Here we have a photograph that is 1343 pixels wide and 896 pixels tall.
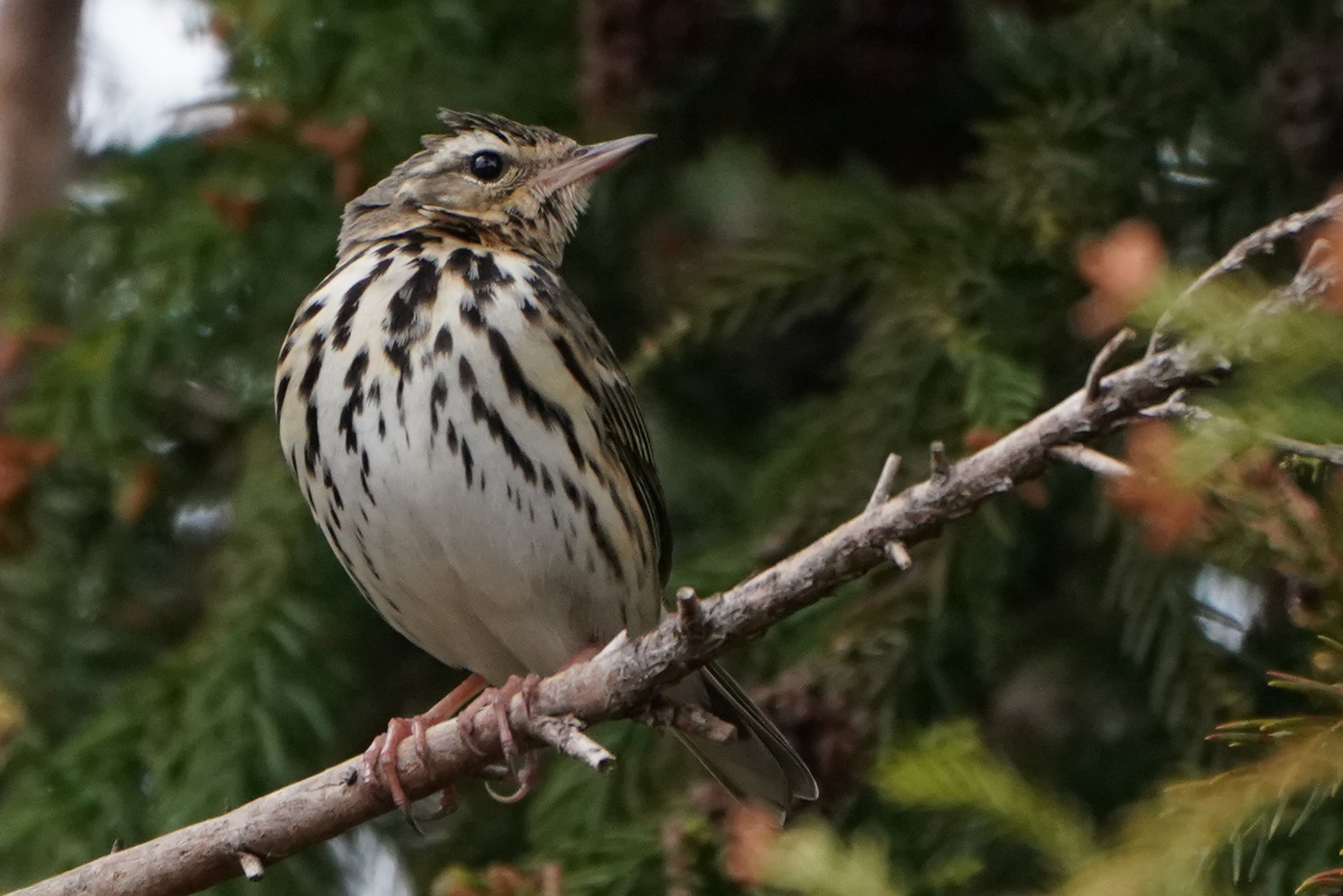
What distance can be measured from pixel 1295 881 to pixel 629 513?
154 centimetres

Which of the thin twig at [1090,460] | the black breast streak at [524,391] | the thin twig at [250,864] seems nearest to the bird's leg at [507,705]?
the thin twig at [250,864]

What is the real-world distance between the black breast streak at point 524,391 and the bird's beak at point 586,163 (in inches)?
22.5

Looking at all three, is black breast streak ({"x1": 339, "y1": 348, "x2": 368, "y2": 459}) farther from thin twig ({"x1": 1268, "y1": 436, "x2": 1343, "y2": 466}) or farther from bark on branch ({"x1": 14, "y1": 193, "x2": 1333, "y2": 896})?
thin twig ({"x1": 1268, "y1": 436, "x2": 1343, "y2": 466})

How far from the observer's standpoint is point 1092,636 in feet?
13.4

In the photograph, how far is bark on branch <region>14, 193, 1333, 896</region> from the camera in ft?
6.63

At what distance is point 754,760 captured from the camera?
337cm

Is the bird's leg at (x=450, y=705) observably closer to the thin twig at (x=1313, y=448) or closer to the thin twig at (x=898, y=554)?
the thin twig at (x=898, y=554)

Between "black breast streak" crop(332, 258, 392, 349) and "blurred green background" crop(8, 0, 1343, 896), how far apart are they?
1.15 feet

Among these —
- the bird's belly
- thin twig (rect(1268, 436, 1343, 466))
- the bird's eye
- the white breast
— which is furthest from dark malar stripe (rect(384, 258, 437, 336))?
thin twig (rect(1268, 436, 1343, 466))

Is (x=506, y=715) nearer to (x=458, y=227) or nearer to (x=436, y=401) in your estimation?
(x=436, y=401)

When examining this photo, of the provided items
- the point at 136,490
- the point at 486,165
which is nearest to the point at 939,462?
the point at 486,165

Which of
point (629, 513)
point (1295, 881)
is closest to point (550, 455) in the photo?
point (629, 513)

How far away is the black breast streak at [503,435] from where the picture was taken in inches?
136

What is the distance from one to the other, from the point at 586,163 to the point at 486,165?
33 cm
